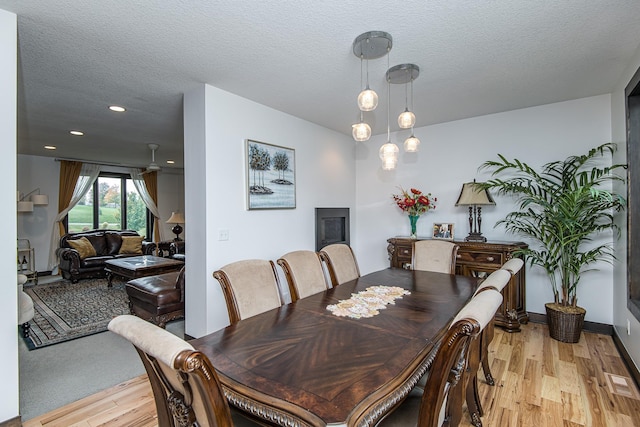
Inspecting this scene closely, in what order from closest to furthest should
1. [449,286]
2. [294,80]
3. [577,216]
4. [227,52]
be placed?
1. [227,52]
2. [449,286]
3. [294,80]
4. [577,216]

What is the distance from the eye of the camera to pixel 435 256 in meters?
3.27

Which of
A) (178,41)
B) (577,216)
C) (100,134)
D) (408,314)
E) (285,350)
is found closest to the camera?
(285,350)

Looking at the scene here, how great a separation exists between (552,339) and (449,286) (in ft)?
5.46

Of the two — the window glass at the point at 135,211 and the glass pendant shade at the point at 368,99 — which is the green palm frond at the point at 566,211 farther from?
the window glass at the point at 135,211

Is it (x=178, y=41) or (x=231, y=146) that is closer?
(x=178, y=41)

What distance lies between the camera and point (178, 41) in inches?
85.9

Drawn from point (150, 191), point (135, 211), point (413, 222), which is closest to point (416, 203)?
point (413, 222)

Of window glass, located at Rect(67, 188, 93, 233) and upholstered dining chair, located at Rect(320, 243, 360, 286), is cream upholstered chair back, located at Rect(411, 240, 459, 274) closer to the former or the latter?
upholstered dining chair, located at Rect(320, 243, 360, 286)

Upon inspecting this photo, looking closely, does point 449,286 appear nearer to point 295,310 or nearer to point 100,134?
point 295,310

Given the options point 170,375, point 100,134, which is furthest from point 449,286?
point 100,134

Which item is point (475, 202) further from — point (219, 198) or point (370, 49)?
point (219, 198)

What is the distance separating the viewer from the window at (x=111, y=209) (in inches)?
288

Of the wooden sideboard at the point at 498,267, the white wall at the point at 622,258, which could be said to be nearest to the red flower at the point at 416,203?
the wooden sideboard at the point at 498,267

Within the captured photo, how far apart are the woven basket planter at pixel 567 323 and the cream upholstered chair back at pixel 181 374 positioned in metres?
3.52
